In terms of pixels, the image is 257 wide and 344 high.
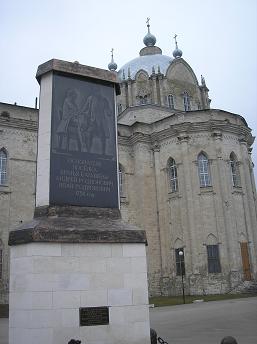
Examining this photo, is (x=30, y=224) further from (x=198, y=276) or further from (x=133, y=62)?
(x=133, y=62)

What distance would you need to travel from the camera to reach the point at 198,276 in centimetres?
2948

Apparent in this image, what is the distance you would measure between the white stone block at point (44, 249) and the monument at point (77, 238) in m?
0.02

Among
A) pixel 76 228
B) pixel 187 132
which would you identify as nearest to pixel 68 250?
pixel 76 228

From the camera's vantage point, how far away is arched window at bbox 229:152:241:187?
33.1 metres

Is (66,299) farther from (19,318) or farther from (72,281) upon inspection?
(19,318)

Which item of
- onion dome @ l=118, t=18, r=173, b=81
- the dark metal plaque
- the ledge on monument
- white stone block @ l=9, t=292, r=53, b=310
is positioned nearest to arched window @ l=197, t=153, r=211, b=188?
onion dome @ l=118, t=18, r=173, b=81

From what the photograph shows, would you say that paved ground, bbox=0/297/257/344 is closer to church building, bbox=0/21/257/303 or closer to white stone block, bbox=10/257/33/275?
white stone block, bbox=10/257/33/275

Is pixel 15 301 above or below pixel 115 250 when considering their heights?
below

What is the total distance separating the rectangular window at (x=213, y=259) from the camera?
29.8 m

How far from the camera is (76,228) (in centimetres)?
780

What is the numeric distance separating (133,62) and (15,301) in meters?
41.0

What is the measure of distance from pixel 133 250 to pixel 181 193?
79.0 feet

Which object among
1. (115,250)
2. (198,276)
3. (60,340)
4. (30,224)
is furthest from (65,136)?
(198,276)

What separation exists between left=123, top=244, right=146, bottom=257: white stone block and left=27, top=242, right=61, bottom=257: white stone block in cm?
135
